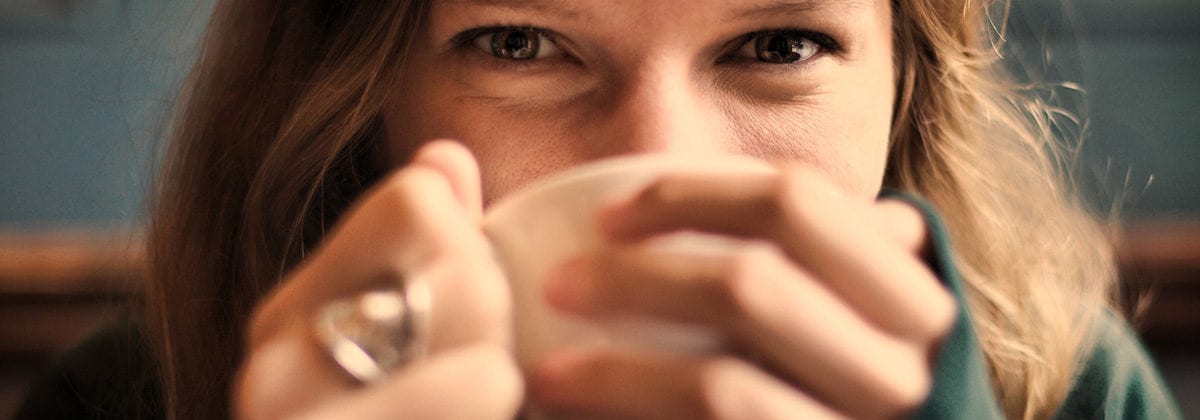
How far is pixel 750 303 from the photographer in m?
0.38

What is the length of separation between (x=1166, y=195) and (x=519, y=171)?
200 cm

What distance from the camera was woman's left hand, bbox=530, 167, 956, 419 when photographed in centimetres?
39

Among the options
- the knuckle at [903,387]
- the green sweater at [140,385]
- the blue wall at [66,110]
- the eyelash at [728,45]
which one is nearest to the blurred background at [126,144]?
the blue wall at [66,110]

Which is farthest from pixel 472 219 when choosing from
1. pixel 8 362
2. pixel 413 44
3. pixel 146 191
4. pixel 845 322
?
pixel 8 362

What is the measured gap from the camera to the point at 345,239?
1.38ft

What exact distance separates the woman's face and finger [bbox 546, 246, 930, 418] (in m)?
0.27

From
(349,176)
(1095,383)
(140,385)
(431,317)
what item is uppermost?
(431,317)

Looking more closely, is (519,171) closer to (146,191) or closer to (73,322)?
(146,191)

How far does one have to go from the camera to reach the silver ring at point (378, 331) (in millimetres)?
395

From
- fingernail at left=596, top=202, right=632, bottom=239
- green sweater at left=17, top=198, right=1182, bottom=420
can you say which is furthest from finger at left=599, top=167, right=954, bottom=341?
green sweater at left=17, top=198, right=1182, bottom=420

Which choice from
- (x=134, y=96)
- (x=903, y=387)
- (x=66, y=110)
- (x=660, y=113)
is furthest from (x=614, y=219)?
(x=66, y=110)

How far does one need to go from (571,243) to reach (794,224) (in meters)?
0.09

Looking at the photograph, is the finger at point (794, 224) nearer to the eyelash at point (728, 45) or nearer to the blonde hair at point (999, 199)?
the eyelash at point (728, 45)

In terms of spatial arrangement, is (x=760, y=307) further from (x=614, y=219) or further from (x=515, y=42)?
(x=515, y=42)
